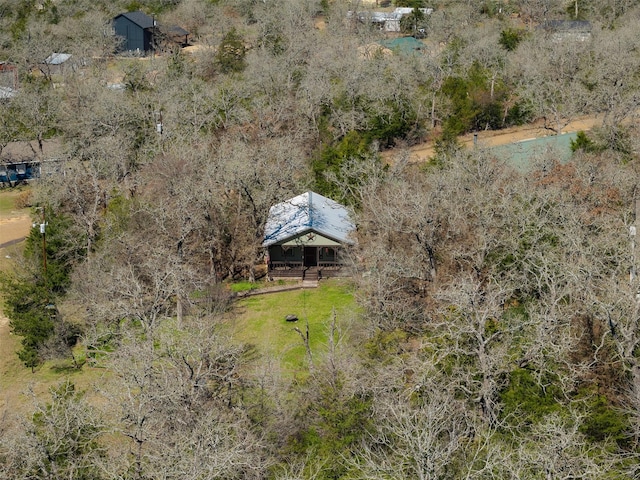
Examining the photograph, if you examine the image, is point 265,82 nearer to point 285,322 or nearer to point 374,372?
point 285,322

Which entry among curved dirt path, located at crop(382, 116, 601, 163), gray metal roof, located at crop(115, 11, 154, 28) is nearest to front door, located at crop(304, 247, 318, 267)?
curved dirt path, located at crop(382, 116, 601, 163)

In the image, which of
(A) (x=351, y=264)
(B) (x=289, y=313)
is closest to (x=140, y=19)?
(B) (x=289, y=313)

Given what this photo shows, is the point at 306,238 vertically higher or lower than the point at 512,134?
lower

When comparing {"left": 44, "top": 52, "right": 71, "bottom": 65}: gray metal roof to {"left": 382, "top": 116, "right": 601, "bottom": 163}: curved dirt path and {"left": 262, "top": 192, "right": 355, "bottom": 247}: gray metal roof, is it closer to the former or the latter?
{"left": 382, "top": 116, "right": 601, "bottom": 163}: curved dirt path

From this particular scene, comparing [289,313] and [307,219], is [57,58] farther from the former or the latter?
[289,313]

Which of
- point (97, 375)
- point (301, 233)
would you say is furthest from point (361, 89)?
point (97, 375)

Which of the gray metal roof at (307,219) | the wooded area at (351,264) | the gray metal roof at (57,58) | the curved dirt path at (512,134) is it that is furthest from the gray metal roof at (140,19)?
the gray metal roof at (307,219)
